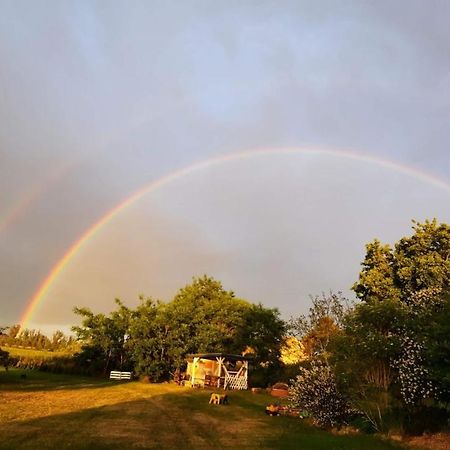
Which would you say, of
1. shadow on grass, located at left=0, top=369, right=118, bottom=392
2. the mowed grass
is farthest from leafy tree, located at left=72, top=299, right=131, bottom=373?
the mowed grass

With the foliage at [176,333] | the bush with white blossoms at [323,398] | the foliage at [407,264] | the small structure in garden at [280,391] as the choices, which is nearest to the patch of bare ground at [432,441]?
the bush with white blossoms at [323,398]

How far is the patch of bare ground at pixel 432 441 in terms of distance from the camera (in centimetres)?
1324

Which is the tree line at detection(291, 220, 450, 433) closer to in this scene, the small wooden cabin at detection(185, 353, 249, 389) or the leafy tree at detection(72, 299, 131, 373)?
the small wooden cabin at detection(185, 353, 249, 389)

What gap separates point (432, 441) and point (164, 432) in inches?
344

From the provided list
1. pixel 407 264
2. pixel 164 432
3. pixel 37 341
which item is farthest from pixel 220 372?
pixel 37 341

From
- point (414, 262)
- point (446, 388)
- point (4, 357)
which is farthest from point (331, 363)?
point (4, 357)

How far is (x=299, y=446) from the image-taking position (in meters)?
13.1

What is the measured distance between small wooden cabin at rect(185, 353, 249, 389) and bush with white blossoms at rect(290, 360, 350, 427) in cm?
2273

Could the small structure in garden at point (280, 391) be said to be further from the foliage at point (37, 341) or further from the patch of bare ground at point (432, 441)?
the foliage at point (37, 341)

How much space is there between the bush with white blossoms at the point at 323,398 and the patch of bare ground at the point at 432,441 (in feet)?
10.0

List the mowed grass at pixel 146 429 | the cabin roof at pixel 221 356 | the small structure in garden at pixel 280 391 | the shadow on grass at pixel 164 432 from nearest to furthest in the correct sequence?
the shadow on grass at pixel 164 432
the mowed grass at pixel 146 429
the small structure in garden at pixel 280 391
the cabin roof at pixel 221 356

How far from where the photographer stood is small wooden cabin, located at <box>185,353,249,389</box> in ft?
132

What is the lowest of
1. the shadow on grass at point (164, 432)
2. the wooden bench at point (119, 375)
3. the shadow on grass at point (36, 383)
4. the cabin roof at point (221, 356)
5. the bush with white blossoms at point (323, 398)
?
the shadow on grass at point (164, 432)

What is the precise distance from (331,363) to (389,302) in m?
3.25
